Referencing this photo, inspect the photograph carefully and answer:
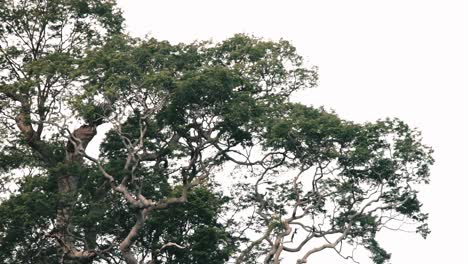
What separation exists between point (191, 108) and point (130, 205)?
15.2ft

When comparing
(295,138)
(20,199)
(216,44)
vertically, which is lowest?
(20,199)

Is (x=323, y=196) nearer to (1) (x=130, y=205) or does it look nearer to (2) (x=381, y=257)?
(2) (x=381, y=257)

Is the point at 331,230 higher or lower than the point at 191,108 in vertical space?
lower

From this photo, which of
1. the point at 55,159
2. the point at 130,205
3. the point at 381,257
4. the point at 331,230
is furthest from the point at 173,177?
the point at 381,257

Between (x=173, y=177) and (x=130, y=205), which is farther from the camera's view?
(x=173, y=177)

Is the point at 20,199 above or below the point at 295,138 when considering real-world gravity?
below

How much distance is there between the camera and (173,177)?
98.8 ft

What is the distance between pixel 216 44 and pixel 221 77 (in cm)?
356

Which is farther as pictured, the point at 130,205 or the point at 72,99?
the point at 130,205

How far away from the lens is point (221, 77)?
25.5 m

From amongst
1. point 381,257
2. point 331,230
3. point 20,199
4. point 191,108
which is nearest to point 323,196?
point 331,230

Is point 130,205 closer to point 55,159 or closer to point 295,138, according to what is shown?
→ point 55,159

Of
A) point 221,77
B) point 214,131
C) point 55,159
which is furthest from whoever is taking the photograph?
point 55,159

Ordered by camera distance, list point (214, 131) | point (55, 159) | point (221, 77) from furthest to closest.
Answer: point (55, 159) → point (214, 131) → point (221, 77)
